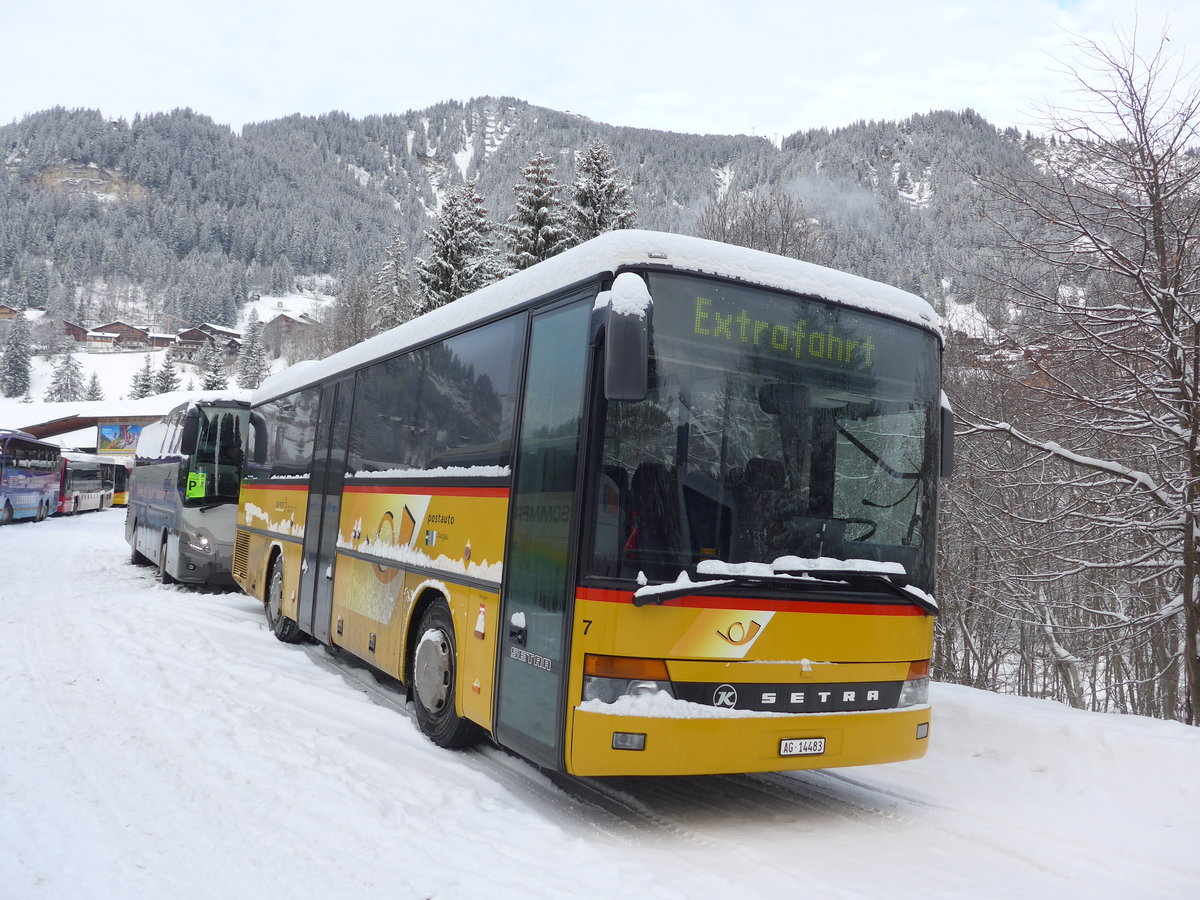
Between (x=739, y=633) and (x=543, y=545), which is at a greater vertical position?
(x=543, y=545)

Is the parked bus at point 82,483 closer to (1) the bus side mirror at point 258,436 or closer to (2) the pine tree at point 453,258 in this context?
(2) the pine tree at point 453,258

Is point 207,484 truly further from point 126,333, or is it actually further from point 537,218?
point 126,333

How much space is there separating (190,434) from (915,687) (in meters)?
12.8

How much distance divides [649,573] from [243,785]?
2.79m

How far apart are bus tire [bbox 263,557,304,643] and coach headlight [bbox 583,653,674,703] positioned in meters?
6.88

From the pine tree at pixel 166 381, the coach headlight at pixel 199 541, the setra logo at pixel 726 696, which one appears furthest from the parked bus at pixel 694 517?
the pine tree at pixel 166 381

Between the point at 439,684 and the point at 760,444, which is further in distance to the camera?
the point at 439,684

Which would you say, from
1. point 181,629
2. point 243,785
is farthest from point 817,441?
point 181,629

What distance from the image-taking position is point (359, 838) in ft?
15.3

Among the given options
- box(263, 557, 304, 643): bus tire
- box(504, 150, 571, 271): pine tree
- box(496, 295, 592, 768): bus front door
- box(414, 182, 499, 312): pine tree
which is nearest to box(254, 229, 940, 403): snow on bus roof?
box(496, 295, 592, 768): bus front door

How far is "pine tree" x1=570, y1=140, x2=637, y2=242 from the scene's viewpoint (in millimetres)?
34500

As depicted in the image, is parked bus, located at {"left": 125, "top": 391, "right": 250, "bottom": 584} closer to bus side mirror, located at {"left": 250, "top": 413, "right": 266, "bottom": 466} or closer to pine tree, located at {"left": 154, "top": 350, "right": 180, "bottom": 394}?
bus side mirror, located at {"left": 250, "top": 413, "right": 266, "bottom": 466}

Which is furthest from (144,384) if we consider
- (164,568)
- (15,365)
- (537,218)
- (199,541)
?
(199,541)

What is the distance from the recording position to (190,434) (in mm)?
15008
